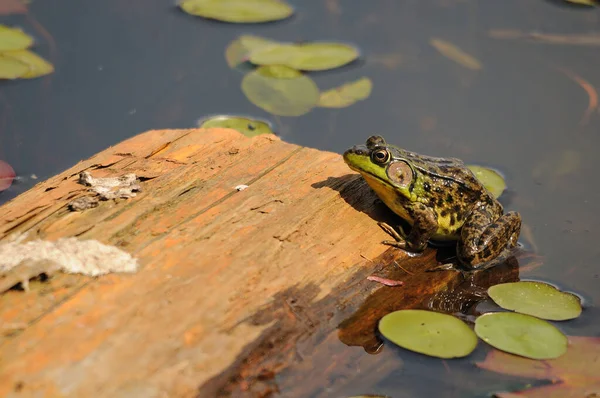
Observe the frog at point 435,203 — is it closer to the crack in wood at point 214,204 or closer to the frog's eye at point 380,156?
the frog's eye at point 380,156

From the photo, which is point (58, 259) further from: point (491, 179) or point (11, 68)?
point (11, 68)

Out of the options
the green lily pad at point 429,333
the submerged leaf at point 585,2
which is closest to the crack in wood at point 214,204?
the green lily pad at point 429,333

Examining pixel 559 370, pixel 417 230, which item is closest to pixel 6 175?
pixel 417 230

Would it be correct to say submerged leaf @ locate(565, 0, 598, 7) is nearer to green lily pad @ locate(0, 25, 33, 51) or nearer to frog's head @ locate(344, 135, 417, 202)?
frog's head @ locate(344, 135, 417, 202)

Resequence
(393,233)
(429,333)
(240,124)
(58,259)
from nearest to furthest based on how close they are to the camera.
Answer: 1. (58,259)
2. (429,333)
3. (393,233)
4. (240,124)

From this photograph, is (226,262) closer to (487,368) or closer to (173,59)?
(487,368)

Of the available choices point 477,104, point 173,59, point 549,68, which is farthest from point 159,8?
point 549,68
